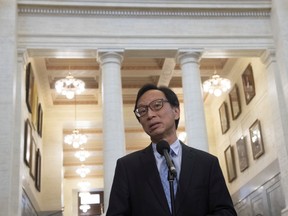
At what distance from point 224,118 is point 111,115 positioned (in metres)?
6.69

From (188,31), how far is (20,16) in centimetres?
409

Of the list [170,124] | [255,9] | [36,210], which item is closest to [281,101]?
[255,9]

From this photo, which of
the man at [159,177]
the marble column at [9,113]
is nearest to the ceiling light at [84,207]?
the marble column at [9,113]

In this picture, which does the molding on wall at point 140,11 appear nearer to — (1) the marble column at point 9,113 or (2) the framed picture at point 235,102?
(1) the marble column at point 9,113

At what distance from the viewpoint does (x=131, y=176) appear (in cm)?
250

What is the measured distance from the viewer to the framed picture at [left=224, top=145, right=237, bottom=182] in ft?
51.8

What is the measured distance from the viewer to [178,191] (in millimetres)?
2340

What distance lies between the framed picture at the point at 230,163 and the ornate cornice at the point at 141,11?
17.5 feet

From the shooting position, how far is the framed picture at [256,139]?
13492 millimetres

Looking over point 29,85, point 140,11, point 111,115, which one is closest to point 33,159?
point 29,85

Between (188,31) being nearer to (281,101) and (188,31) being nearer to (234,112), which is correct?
(281,101)

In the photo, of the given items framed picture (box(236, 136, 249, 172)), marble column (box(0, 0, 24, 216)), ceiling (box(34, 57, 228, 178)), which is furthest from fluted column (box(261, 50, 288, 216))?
marble column (box(0, 0, 24, 216))

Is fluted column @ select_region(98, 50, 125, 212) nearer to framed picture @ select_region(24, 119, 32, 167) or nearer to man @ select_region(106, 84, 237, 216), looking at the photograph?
framed picture @ select_region(24, 119, 32, 167)

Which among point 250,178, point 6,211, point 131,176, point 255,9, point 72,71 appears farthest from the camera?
point 72,71
